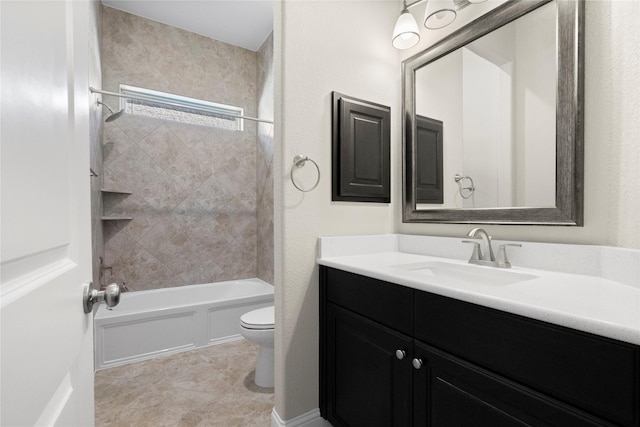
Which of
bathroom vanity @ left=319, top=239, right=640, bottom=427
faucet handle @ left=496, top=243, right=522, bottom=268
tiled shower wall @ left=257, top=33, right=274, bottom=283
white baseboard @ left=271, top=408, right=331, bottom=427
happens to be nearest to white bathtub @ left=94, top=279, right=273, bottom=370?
tiled shower wall @ left=257, top=33, right=274, bottom=283

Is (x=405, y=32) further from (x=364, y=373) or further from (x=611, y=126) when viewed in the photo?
(x=364, y=373)

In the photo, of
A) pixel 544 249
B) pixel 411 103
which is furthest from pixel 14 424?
pixel 411 103

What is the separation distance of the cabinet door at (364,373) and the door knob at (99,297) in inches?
34.9

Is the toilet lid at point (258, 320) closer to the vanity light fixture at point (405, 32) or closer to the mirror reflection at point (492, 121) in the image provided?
the mirror reflection at point (492, 121)

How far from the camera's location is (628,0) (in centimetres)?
98

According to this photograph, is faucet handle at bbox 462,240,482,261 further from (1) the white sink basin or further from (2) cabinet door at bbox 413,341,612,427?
(2) cabinet door at bbox 413,341,612,427

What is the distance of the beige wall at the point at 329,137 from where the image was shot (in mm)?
992

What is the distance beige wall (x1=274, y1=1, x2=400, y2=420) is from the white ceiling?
4.69 ft

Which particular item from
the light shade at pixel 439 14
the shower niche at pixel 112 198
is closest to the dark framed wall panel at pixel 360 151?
the light shade at pixel 439 14

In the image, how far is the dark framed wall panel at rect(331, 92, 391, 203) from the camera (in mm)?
1545

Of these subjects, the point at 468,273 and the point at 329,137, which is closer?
the point at 468,273

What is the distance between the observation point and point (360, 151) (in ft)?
5.31

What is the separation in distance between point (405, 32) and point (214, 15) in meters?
2.05

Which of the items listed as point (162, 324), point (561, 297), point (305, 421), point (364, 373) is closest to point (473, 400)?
point (561, 297)
